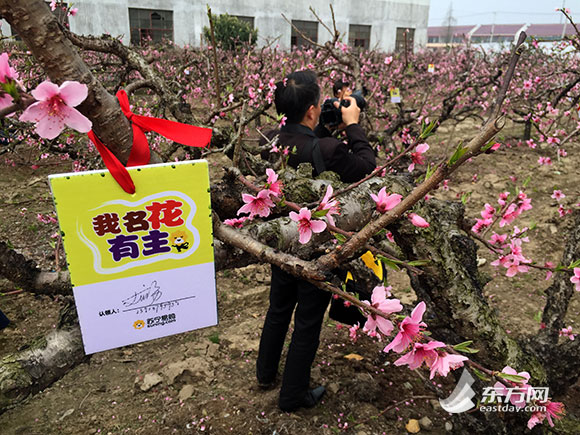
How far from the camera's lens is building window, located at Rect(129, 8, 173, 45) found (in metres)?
18.7

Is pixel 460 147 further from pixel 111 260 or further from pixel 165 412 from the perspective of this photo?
pixel 165 412

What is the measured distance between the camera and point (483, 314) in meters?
1.74

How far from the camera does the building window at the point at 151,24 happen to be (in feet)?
61.4

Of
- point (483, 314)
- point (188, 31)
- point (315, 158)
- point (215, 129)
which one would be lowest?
point (483, 314)

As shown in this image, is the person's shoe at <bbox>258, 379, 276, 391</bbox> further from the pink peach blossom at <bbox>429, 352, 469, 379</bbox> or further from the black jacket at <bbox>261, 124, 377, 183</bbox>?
the pink peach blossom at <bbox>429, 352, 469, 379</bbox>

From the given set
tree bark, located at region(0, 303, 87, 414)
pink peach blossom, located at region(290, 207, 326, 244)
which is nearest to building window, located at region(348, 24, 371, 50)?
pink peach blossom, located at region(290, 207, 326, 244)

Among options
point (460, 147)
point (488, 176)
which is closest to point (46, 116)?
point (460, 147)

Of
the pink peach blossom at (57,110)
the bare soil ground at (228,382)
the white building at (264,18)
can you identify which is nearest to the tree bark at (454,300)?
the bare soil ground at (228,382)

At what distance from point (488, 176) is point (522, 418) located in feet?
17.7

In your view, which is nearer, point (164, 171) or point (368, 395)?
point (164, 171)

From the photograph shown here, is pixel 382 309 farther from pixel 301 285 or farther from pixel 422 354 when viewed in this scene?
pixel 301 285

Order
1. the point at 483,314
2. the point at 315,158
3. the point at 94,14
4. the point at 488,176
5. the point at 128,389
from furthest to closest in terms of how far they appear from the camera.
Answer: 1. the point at 94,14
2. the point at 488,176
3. the point at 128,389
4. the point at 315,158
5. the point at 483,314

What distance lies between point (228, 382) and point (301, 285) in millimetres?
957

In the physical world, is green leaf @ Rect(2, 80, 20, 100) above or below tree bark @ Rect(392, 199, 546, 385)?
above
